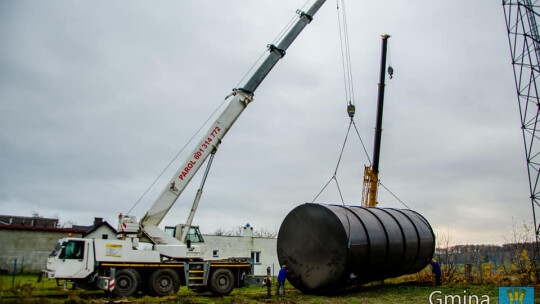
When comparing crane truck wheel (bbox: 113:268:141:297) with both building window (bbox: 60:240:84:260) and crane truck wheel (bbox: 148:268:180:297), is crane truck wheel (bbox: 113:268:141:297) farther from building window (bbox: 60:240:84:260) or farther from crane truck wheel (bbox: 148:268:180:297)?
building window (bbox: 60:240:84:260)

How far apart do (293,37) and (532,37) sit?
12.2 metres

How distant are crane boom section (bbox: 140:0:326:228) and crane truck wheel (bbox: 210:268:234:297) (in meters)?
2.76

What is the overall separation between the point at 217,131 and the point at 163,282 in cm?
541

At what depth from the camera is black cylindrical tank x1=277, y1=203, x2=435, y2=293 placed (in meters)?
12.0

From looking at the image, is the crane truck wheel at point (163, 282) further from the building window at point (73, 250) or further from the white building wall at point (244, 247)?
the white building wall at point (244, 247)

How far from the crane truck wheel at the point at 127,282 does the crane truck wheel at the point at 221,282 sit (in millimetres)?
2543

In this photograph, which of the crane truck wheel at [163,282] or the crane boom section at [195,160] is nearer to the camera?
the crane truck wheel at [163,282]

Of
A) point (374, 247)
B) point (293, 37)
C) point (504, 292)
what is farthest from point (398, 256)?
point (293, 37)

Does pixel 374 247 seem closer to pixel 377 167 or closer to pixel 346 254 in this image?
pixel 346 254

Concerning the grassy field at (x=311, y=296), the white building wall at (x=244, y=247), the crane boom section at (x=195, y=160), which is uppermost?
the crane boom section at (x=195, y=160)

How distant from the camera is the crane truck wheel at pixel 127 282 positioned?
39.7 feet

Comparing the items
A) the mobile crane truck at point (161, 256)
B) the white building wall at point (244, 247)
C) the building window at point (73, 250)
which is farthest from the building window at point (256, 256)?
the building window at point (73, 250)

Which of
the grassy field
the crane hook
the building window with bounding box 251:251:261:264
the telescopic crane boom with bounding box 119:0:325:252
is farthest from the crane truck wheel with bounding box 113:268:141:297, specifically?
the building window with bounding box 251:251:261:264

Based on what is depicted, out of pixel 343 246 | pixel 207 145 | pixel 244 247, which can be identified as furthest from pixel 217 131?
pixel 244 247
